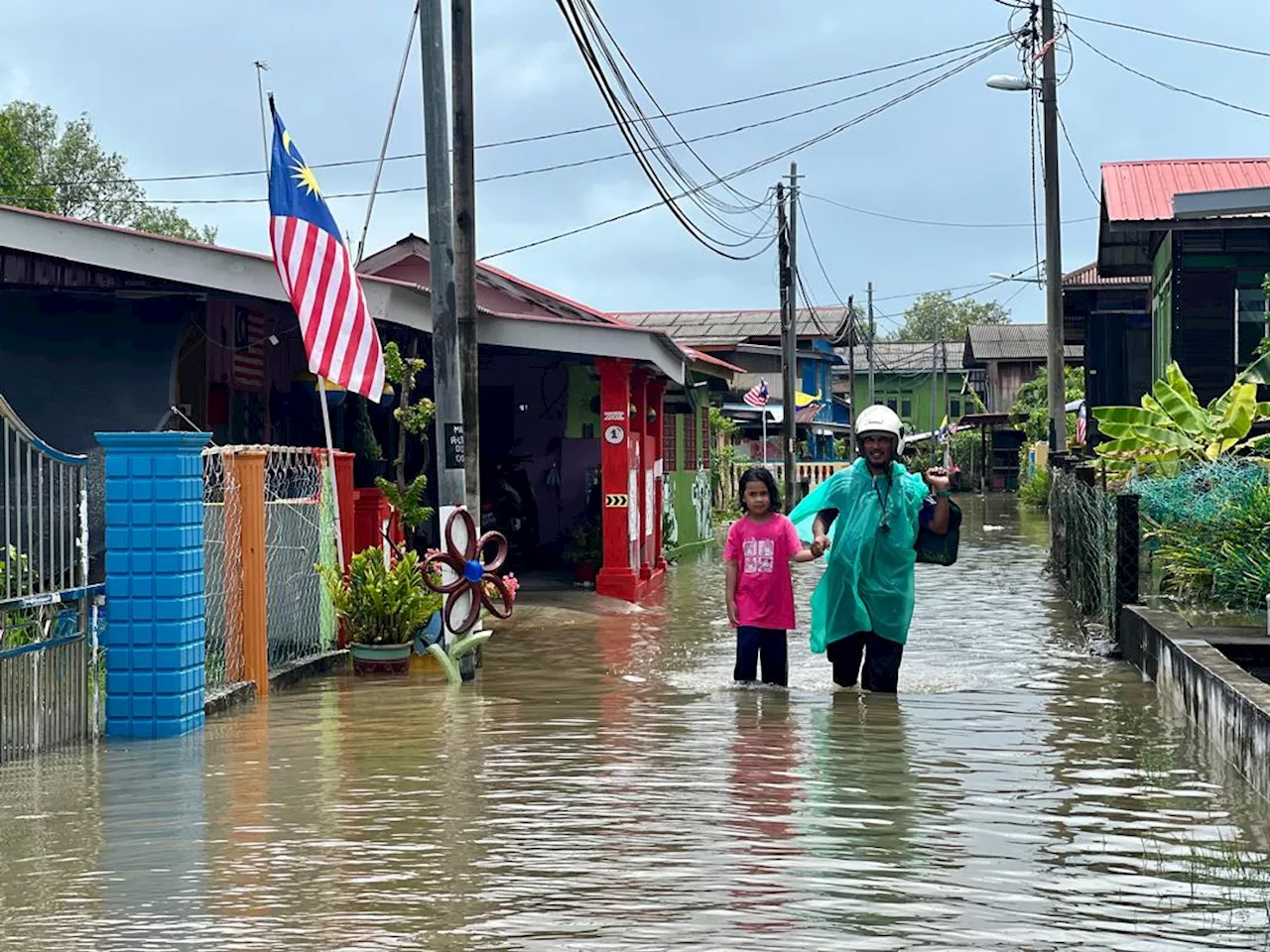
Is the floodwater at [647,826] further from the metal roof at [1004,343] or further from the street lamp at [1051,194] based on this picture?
the metal roof at [1004,343]

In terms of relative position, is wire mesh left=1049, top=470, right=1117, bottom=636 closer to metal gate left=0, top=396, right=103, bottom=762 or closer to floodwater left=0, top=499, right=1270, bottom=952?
floodwater left=0, top=499, right=1270, bottom=952

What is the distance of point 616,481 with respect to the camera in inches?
869

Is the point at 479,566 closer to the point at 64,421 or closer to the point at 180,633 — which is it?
the point at 180,633

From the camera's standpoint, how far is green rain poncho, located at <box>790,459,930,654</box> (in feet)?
38.3

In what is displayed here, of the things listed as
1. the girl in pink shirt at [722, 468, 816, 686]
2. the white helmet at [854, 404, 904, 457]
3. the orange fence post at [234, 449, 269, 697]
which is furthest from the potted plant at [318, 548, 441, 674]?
the white helmet at [854, 404, 904, 457]

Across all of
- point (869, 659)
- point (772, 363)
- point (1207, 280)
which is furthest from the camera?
point (772, 363)

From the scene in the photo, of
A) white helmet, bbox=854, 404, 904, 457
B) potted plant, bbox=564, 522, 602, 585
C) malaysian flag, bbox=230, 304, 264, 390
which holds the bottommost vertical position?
potted plant, bbox=564, 522, 602, 585

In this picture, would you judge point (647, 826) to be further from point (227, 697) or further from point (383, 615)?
point (383, 615)

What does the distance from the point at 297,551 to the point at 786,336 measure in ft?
98.4

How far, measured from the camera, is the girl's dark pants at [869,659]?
39.4 feet

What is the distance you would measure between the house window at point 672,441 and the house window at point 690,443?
2.97 ft

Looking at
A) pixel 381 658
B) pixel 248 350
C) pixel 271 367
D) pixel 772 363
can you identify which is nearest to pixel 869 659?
pixel 381 658

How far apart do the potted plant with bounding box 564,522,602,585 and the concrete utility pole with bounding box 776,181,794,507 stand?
18611 millimetres

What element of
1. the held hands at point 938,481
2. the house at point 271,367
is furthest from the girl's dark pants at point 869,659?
the house at point 271,367
